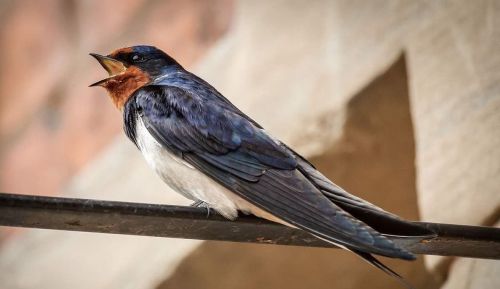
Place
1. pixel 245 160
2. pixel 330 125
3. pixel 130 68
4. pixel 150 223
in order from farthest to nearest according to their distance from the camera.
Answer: pixel 330 125
pixel 130 68
pixel 245 160
pixel 150 223

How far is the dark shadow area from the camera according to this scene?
4.96 ft

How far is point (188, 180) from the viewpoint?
1.18 meters

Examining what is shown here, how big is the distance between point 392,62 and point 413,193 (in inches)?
8.4


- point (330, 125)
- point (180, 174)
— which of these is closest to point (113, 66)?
point (180, 174)

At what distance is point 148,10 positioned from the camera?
2.01m

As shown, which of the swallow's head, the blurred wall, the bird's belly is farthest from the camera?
the blurred wall

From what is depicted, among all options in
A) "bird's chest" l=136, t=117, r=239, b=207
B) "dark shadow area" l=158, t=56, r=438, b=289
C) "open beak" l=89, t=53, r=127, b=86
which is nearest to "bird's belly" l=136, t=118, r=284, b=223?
"bird's chest" l=136, t=117, r=239, b=207

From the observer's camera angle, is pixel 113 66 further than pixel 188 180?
Yes

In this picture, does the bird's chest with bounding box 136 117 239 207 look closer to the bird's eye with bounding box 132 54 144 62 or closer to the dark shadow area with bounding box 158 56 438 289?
the bird's eye with bounding box 132 54 144 62

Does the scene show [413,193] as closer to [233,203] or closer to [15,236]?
[233,203]

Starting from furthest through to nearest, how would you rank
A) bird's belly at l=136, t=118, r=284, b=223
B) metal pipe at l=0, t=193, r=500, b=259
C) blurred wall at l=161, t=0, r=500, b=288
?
blurred wall at l=161, t=0, r=500, b=288 < bird's belly at l=136, t=118, r=284, b=223 < metal pipe at l=0, t=193, r=500, b=259

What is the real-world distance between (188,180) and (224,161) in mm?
65

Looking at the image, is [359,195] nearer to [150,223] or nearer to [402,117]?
[402,117]

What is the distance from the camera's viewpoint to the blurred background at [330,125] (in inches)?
58.1
